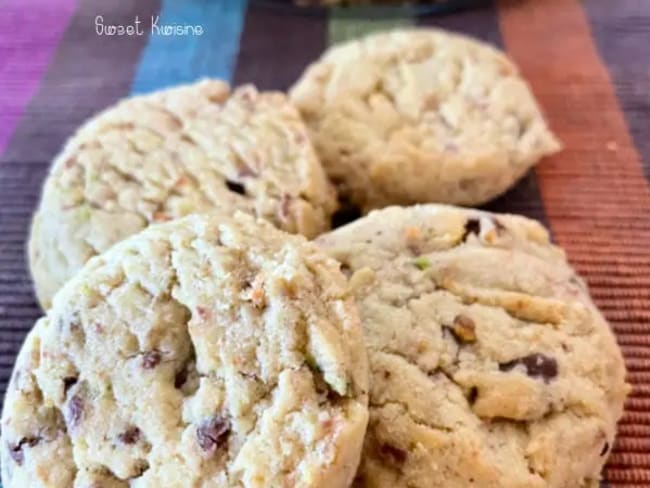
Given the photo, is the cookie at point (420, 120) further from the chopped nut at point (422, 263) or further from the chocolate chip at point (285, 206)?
the chopped nut at point (422, 263)

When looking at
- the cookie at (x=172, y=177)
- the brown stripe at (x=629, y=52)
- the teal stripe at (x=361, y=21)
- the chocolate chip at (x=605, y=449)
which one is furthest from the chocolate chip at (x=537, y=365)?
the teal stripe at (x=361, y=21)

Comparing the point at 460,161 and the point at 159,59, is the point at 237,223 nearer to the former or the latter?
the point at 460,161

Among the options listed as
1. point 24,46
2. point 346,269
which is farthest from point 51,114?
point 346,269

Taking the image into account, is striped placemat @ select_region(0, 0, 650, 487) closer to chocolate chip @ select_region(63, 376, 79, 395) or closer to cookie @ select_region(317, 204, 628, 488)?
cookie @ select_region(317, 204, 628, 488)

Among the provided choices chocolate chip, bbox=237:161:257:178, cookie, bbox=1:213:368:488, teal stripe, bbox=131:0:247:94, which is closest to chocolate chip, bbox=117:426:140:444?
cookie, bbox=1:213:368:488

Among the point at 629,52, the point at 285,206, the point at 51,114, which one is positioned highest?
the point at 285,206

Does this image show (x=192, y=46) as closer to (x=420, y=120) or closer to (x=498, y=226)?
(x=420, y=120)
